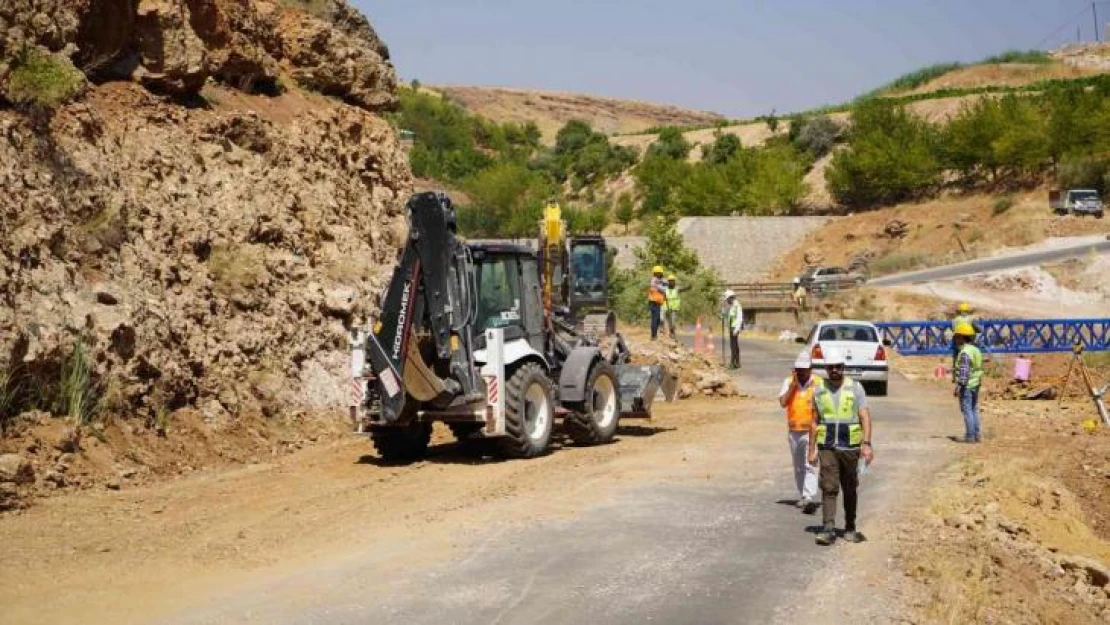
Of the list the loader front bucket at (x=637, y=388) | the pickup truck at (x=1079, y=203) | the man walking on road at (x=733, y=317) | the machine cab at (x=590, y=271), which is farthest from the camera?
the pickup truck at (x=1079, y=203)

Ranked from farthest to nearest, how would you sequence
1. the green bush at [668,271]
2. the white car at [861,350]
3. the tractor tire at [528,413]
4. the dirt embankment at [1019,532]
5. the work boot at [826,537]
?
the green bush at [668,271] → the white car at [861,350] → the tractor tire at [528,413] → the work boot at [826,537] → the dirt embankment at [1019,532]

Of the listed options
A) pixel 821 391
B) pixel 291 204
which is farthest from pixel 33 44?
pixel 821 391

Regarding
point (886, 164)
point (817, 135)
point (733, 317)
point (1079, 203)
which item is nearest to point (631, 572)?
point (733, 317)

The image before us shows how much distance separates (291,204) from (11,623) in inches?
520

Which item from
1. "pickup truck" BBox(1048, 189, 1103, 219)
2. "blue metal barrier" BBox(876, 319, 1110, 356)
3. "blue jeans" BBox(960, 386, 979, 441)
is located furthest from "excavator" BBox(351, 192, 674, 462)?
"pickup truck" BBox(1048, 189, 1103, 219)

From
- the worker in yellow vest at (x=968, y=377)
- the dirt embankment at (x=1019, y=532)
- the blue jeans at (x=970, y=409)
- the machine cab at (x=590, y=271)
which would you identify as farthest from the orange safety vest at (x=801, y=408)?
the machine cab at (x=590, y=271)

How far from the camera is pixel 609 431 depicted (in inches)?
728

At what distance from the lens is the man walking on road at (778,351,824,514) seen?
42.8 ft

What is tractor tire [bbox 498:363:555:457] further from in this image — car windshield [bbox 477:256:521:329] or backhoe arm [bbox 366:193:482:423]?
car windshield [bbox 477:256:521:329]

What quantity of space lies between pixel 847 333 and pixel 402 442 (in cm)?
1465

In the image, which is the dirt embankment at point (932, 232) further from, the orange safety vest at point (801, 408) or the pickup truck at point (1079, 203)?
the orange safety vest at point (801, 408)

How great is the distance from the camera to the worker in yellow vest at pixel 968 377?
1894 cm

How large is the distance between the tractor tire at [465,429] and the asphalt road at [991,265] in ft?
147

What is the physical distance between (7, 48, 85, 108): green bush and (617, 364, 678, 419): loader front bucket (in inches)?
346
